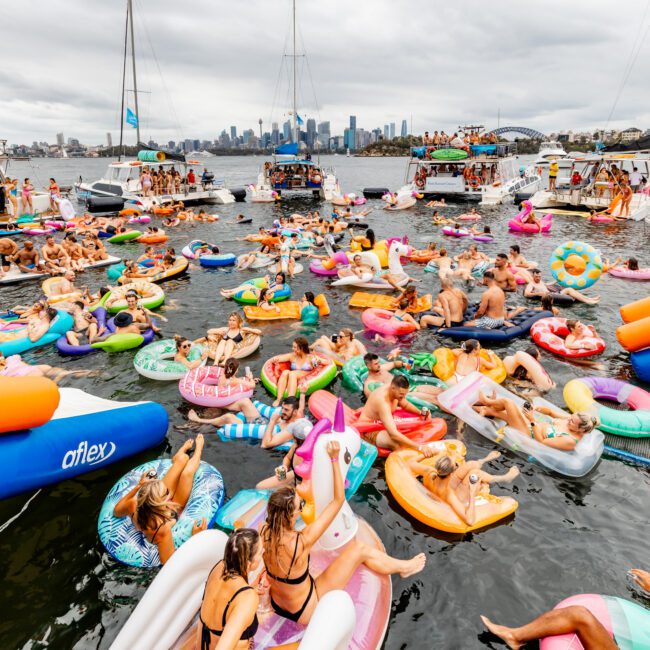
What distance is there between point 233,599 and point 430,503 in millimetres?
3074

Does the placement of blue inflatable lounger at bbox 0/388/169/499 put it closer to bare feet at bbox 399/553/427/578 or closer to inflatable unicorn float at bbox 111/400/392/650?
inflatable unicorn float at bbox 111/400/392/650

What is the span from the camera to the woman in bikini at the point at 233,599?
9.90ft

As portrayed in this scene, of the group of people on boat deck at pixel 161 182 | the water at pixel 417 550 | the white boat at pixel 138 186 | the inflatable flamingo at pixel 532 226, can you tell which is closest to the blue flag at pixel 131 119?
the white boat at pixel 138 186

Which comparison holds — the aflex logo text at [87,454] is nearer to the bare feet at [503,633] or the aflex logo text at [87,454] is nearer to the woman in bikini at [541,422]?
the bare feet at [503,633]

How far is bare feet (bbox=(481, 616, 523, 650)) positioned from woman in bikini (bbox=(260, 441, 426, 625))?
1.33m

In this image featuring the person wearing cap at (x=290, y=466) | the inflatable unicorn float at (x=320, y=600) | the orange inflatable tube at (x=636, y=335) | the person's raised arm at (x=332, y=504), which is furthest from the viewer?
the orange inflatable tube at (x=636, y=335)

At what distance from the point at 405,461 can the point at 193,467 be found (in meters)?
2.65

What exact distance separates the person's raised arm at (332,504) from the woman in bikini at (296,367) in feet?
11.4

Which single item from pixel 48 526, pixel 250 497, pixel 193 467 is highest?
pixel 193 467

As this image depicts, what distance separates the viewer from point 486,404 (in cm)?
707

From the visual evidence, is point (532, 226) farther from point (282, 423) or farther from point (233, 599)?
point (233, 599)

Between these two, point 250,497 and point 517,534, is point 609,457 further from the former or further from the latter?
point 250,497

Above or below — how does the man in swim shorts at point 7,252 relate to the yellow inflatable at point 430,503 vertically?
above

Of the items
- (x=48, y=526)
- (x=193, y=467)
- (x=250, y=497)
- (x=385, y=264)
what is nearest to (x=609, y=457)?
(x=250, y=497)
